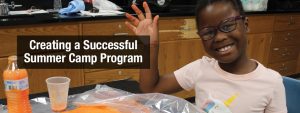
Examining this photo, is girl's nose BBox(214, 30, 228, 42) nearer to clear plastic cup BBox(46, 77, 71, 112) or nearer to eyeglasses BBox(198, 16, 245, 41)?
eyeglasses BBox(198, 16, 245, 41)

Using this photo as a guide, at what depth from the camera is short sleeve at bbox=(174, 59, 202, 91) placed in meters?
1.09

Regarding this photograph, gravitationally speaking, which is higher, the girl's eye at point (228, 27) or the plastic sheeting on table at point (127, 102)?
the girl's eye at point (228, 27)

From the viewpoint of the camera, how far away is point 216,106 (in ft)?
2.72

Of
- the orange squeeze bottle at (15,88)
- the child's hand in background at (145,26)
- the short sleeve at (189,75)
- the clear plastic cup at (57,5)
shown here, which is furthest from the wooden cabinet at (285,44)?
the orange squeeze bottle at (15,88)

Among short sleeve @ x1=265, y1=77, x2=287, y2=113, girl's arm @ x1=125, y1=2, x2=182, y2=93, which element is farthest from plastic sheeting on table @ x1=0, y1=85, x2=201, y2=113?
short sleeve @ x1=265, y1=77, x2=287, y2=113

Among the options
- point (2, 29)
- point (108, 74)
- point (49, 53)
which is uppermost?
point (2, 29)

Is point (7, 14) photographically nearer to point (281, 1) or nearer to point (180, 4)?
point (180, 4)

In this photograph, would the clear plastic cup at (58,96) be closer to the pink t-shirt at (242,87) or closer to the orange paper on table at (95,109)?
the orange paper on table at (95,109)

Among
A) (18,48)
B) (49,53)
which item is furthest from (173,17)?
A: (18,48)

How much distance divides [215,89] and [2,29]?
1360 millimetres

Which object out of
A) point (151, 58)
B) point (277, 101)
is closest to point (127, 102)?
point (151, 58)

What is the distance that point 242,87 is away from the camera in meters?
0.99

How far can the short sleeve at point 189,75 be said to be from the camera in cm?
109

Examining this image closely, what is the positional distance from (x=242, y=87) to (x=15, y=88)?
0.64 meters
